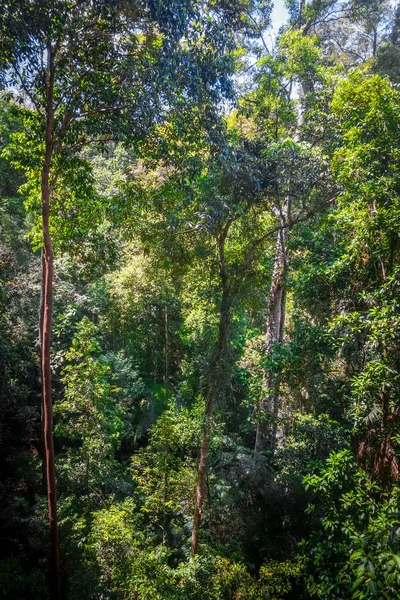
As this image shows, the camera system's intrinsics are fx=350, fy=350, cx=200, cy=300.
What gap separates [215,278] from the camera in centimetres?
737

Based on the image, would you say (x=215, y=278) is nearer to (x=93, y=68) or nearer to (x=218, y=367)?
(x=218, y=367)

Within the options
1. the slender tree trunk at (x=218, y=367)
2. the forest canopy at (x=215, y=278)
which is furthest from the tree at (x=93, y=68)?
the slender tree trunk at (x=218, y=367)

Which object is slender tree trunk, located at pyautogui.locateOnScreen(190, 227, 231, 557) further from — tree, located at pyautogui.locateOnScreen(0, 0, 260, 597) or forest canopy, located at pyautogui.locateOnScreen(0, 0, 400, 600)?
tree, located at pyautogui.locateOnScreen(0, 0, 260, 597)

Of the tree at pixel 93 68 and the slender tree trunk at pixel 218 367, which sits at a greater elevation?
the tree at pixel 93 68

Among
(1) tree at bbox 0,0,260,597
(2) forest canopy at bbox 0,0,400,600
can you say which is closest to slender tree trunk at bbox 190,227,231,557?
(2) forest canopy at bbox 0,0,400,600

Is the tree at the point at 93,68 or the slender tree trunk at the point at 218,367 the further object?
the slender tree trunk at the point at 218,367

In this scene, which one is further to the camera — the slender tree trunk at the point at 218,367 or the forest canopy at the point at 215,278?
the slender tree trunk at the point at 218,367

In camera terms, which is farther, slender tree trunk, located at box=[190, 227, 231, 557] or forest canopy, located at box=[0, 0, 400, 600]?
slender tree trunk, located at box=[190, 227, 231, 557]

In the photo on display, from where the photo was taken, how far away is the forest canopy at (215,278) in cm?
407

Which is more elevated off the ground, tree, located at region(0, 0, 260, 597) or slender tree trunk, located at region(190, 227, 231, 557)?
tree, located at region(0, 0, 260, 597)

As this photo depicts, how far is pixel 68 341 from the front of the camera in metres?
12.4

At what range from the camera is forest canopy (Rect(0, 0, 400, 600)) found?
4074 millimetres

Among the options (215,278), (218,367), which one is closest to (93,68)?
→ (215,278)

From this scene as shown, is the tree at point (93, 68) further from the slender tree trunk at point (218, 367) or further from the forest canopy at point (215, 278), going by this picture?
the slender tree trunk at point (218, 367)
